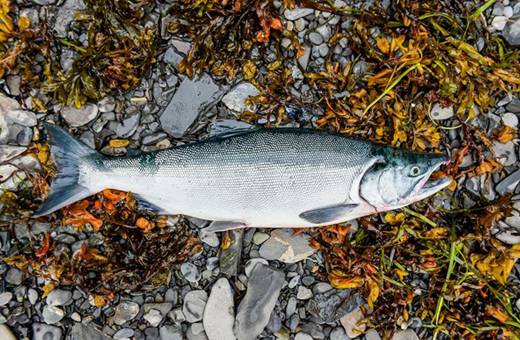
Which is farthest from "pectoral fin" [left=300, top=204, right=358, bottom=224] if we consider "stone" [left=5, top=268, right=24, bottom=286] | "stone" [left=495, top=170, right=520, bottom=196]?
"stone" [left=5, top=268, right=24, bottom=286]

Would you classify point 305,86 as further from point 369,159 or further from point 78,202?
point 78,202

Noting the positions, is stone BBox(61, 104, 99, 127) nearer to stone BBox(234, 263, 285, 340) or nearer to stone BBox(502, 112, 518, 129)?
stone BBox(234, 263, 285, 340)

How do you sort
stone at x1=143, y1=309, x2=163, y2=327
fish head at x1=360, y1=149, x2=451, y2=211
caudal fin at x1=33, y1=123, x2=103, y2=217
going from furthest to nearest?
1. stone at x1=143, y1=309, x2=163, y2=327
2. caudal fin at x1=33, y1=123, x2=103, y2=217
3. fish head at x1=360, y1=149, x2=451, y2=211

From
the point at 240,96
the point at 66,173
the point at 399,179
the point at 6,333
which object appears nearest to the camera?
the point at 399,179

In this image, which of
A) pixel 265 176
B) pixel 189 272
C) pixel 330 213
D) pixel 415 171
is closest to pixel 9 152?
pixel 189 272

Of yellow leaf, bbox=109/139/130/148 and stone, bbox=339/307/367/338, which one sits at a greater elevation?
yellow leaf, bbox=109/139/130/148

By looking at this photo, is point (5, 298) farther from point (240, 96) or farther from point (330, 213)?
point (330, 213)

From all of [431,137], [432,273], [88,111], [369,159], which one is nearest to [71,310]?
[88,111]
